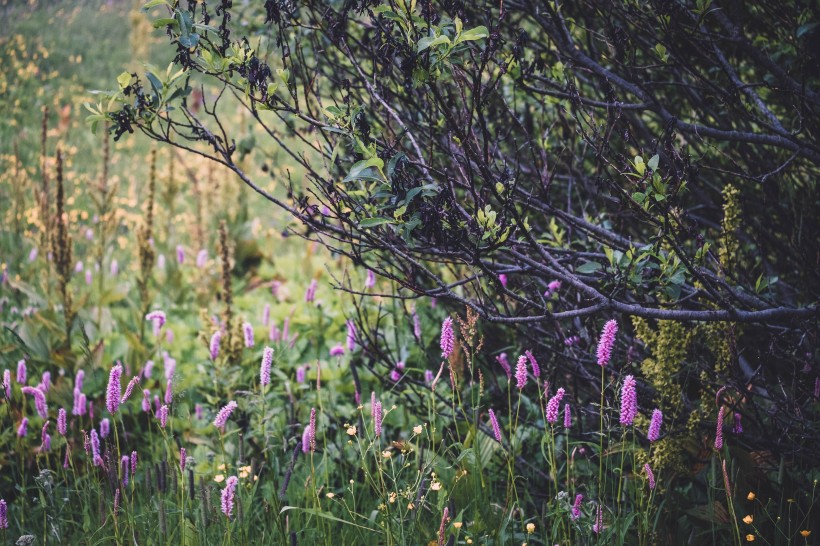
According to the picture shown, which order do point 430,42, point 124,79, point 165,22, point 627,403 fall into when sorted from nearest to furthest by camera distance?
point 430,42 → point 627,403 → point 165,22 → point 124,79

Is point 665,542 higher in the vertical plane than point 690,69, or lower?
lower

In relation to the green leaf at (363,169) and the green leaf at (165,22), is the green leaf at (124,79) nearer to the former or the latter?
the green leaf at (165,22)

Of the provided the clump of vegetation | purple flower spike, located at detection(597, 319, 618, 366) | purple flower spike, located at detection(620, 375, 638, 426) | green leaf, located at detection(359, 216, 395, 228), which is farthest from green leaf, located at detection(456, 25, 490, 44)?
purple flower spike, located at detection(620, 375, 638, 426)

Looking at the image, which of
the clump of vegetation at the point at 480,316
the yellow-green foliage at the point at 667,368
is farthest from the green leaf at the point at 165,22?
the yellow-green foliage at the point at 667,368

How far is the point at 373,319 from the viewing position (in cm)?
383

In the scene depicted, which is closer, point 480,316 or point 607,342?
point 607,342

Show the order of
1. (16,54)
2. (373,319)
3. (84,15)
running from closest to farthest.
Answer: (373,319) → (16,54) → (84,15)

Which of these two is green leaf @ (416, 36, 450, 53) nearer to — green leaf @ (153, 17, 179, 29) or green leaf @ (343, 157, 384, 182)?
green leaf @ (343, 157, 384, 182)

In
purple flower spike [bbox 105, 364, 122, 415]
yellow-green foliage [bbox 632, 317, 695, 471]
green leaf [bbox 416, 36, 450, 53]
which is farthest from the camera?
yellow-green foliage [bbox 632, 317, 695, 471]

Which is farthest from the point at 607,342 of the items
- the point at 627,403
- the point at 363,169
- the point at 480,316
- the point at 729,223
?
the point at 363,169

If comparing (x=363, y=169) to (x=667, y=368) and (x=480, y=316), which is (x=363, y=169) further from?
(x=667, y=368)

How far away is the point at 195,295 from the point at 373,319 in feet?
5.09

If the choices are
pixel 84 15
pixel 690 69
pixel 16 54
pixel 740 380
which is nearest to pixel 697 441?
pixel 740 380

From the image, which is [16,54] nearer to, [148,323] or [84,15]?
[84,15]
